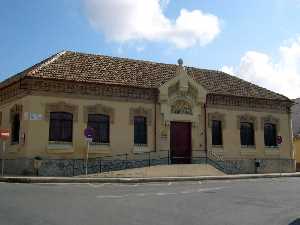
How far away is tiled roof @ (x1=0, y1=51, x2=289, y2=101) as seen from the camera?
2806 cm

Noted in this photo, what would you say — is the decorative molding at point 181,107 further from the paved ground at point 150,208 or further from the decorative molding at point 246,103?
the paved ground at point 150,208

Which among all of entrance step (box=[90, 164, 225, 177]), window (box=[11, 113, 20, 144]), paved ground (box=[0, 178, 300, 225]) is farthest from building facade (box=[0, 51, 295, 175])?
paved ground (box=[0, 178, 300, 225])

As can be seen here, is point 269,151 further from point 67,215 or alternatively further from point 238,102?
point 67,215

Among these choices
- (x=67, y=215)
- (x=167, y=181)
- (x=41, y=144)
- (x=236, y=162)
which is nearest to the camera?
(x=67, y=215)

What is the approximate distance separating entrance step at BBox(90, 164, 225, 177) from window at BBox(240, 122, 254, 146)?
5.16 meters

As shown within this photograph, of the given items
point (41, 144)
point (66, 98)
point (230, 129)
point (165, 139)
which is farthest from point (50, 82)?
point (230, 129)

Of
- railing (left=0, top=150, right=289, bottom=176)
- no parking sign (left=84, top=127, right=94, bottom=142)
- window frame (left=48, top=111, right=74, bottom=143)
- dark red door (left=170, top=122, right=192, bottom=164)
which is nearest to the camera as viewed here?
no parking sign (left=84, top=127, right=94, bottom=142)

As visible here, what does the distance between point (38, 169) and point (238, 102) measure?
52.6 ft

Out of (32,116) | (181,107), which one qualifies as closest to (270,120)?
(181,107)

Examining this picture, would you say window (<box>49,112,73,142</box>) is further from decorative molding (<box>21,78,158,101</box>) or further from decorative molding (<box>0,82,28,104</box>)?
decorative molding (<box>0,82,28,104</box>)

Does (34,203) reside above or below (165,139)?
below

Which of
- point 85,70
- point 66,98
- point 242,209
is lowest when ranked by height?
point 242,209

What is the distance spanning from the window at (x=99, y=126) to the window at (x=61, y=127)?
1334 millimetres

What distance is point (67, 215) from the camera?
11.0 metres
